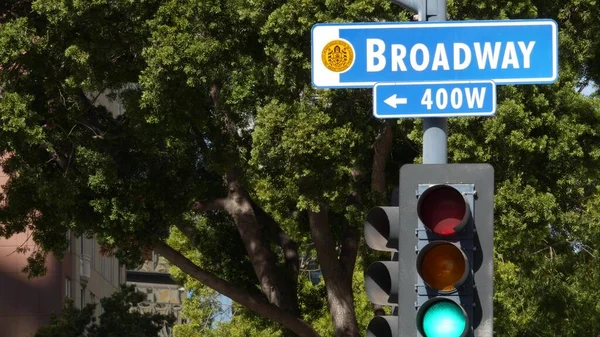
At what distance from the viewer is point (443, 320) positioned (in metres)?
6.31

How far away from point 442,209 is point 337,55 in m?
1.14

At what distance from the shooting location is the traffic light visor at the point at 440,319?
6270mm

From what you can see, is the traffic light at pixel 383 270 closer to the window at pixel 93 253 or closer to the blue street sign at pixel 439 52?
the blue street sign at pixel 439 52

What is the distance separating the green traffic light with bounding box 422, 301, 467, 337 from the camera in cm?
627

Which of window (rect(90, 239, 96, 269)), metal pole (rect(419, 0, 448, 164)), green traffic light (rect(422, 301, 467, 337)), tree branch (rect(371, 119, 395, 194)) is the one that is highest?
window (rect(90, 239, 96, 269))

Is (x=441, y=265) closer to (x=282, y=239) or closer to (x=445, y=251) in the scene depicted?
(x=445, y=251)

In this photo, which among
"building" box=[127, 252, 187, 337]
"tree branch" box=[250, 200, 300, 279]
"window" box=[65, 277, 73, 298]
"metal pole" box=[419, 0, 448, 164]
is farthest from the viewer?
"building" box=[127, 252, 187, 337]

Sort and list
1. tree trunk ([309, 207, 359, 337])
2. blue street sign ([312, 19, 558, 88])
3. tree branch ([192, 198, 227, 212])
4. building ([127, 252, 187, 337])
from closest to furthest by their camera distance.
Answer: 1. blue street sign ([312, 19, 558, 88])
2. tree trunk ([309, 207, 359, 337])
3. tree branch ([192, 198, 227, 212])
4. building ([127, 252, 187, 337])

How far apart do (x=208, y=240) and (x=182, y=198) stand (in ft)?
12.6

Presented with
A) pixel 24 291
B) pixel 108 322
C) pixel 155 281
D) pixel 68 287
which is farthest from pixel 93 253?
pixel 155 281

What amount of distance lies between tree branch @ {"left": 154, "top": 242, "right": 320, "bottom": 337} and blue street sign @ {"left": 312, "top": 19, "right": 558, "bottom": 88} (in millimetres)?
15571

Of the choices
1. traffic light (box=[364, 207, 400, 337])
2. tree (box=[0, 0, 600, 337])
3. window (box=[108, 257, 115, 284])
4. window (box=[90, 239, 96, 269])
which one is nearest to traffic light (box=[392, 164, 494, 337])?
traffic light (box=[364, 207, 400, 337])

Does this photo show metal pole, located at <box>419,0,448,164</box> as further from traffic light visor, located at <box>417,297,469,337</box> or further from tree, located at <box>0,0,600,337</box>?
tree, located at <box>0,0,600,337</box>

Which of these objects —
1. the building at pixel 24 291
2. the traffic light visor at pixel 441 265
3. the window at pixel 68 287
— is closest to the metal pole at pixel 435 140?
the traffic light visor at pixel 441 265
